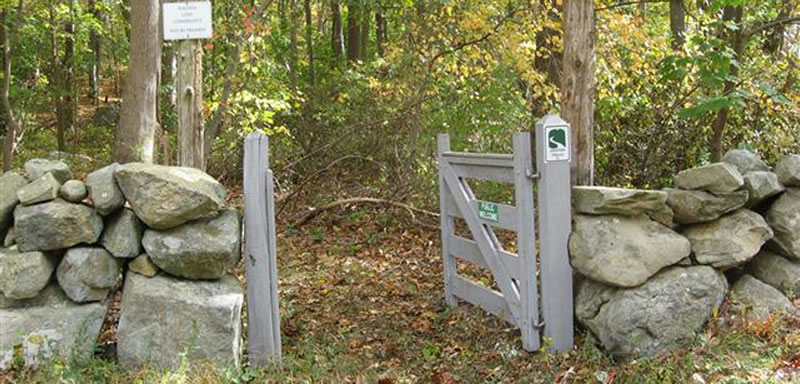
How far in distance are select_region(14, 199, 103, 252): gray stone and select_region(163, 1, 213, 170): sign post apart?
6.33ft

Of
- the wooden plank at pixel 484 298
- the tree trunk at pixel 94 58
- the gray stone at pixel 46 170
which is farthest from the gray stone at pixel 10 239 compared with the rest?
the tree trunk at pixel 94 58

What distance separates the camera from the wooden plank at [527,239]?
484 centimetres

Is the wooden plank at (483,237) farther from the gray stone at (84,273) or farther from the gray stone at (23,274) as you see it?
the gray stone at (23,274)

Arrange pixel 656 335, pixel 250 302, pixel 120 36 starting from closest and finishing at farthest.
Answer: pixel 656 335, pixel 250 302, pixel 120 36

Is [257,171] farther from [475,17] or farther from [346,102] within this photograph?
[346,102]

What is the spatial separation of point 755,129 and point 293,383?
6970mm

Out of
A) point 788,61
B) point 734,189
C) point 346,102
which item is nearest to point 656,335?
point 734,189

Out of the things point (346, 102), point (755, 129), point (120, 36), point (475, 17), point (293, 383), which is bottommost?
point (293, 383)

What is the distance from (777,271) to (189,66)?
4942mm

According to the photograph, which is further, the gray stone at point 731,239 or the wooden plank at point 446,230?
the wooden plank at point 446,230

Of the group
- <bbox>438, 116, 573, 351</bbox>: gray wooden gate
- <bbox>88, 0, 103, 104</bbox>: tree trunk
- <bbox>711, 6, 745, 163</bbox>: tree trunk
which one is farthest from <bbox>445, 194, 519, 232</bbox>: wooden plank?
<bbox>88, 0, 103, 104</bbox>: tree trunk

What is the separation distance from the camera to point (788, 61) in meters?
8.80

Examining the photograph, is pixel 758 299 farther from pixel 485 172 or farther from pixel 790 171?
pixel 485 172

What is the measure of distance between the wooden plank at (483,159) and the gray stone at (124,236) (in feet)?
8.42
